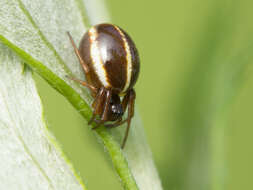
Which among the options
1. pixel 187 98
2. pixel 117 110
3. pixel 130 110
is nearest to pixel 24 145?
pixel 130 110

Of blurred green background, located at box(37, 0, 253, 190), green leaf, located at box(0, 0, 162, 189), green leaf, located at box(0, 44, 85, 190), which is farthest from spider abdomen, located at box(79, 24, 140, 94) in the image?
green leaf, located at box(0, 44, 85, 190)

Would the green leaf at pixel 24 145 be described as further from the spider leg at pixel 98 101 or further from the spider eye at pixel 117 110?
the spider eye at pixel 117 110

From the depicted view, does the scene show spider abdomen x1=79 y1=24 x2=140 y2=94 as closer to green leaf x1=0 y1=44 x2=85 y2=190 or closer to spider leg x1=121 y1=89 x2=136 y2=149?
spider leg x1=121 y1=89 x2=136 y2=149

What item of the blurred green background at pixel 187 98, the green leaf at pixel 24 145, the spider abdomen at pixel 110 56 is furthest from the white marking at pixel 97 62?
the green leaf at pixel 24 145

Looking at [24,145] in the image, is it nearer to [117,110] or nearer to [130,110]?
[130,110]

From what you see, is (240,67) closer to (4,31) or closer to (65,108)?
(65,108)
